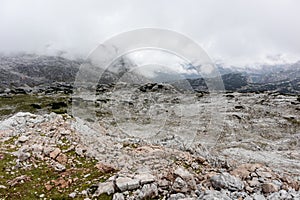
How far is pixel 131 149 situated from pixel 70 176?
620 centimetres

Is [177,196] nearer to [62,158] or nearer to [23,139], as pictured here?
[62,158]

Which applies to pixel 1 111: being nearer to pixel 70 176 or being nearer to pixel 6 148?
pixel 6 148

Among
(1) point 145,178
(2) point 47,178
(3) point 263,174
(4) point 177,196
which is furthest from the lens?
(2) point 47,178

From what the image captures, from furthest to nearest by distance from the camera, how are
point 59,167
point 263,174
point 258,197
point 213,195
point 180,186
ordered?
point 59,167 < point 263,174 < point 180,186 < point 258,197 < point 213,195

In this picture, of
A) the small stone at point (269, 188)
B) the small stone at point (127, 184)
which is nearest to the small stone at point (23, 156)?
the small stone at point (127, 184)

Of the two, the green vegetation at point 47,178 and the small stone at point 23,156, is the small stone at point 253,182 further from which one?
the small stone at point 23,156

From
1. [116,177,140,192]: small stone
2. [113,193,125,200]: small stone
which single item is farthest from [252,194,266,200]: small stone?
[113,193,125,200]: small stone

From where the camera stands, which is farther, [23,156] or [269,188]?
[23,156]

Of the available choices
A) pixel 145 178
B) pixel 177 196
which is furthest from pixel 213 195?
pixel 145 178

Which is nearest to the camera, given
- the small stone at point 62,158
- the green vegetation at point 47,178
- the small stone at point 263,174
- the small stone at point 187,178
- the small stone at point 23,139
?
the small stone at point 187,178

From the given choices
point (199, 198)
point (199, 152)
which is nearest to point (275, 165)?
point (199, 152)

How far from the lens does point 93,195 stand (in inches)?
721

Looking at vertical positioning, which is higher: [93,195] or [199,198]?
[199,198]

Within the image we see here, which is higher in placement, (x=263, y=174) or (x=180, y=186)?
(x=263, y=174)
